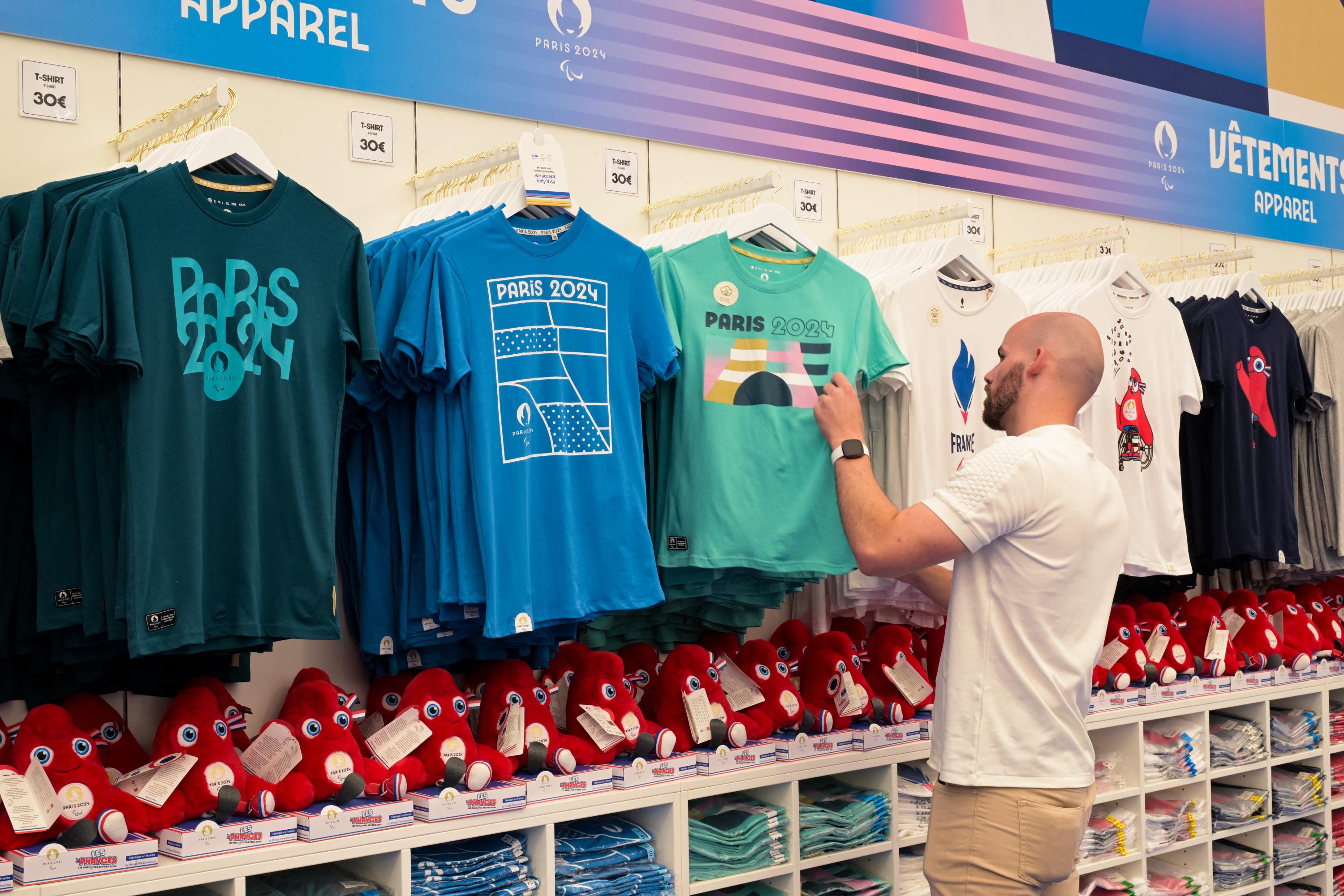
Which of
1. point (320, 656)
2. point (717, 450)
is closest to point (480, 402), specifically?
point (717, 450)

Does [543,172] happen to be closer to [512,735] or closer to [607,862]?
[512,735]

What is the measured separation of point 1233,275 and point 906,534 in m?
2.78

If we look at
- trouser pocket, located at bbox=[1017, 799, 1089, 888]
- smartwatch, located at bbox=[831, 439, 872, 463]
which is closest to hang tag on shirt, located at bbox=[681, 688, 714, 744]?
smartwatch, located at bbox=[831, 439, 872, 463]

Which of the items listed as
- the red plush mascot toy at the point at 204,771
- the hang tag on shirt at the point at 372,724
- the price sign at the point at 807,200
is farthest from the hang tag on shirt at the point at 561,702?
the price sign at the point at 807,200

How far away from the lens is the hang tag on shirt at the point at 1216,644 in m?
4.34

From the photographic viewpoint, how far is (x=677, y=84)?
373 cm

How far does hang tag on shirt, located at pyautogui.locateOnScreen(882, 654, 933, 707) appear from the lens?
11.6 ft

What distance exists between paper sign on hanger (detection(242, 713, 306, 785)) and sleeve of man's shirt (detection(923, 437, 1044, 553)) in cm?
146

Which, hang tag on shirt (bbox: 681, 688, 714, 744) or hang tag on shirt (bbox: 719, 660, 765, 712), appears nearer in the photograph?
hang tag on shirt (bbox: 681, 688, 714, 744)

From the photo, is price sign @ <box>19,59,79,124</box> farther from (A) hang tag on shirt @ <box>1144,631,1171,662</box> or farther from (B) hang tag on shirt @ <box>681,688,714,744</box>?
(A) hang tag on shirt @ <box>1144,631,1171,662</box>

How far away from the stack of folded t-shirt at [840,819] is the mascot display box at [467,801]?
0.87 metres

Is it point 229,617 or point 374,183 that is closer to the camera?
point 229,617

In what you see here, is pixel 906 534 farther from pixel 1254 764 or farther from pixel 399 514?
pixel 1254 764

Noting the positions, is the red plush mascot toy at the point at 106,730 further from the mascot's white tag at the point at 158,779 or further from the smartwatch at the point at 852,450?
the smartwatch at the point at 852,450
